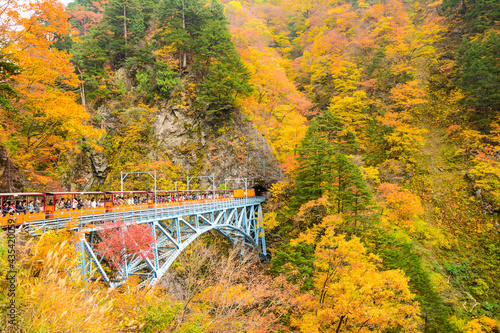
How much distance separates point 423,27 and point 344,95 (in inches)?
565

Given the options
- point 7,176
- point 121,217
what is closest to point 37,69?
point 7,176

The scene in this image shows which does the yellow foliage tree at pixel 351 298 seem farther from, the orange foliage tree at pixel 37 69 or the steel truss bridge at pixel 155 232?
the orange foliage tree at pixel 37 69

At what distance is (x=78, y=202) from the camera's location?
14117 mm

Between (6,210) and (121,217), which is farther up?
(6,210)

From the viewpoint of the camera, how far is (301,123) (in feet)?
86.1

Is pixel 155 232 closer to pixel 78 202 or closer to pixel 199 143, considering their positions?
pixel 78 202

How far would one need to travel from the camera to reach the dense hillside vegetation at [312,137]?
12.7m

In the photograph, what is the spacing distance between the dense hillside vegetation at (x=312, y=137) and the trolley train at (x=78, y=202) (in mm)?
2209

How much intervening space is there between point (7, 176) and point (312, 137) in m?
18.6

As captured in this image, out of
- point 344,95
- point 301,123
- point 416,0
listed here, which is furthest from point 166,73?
point 416,0

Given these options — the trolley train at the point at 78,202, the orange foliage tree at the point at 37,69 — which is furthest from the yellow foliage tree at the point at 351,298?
the orange foliage tree at the point at 37,69

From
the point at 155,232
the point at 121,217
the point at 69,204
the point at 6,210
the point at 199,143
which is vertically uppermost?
the point at 199,143

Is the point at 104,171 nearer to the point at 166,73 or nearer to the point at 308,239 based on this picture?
the point at 166,73

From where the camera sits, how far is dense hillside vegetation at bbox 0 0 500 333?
41.7 ft
